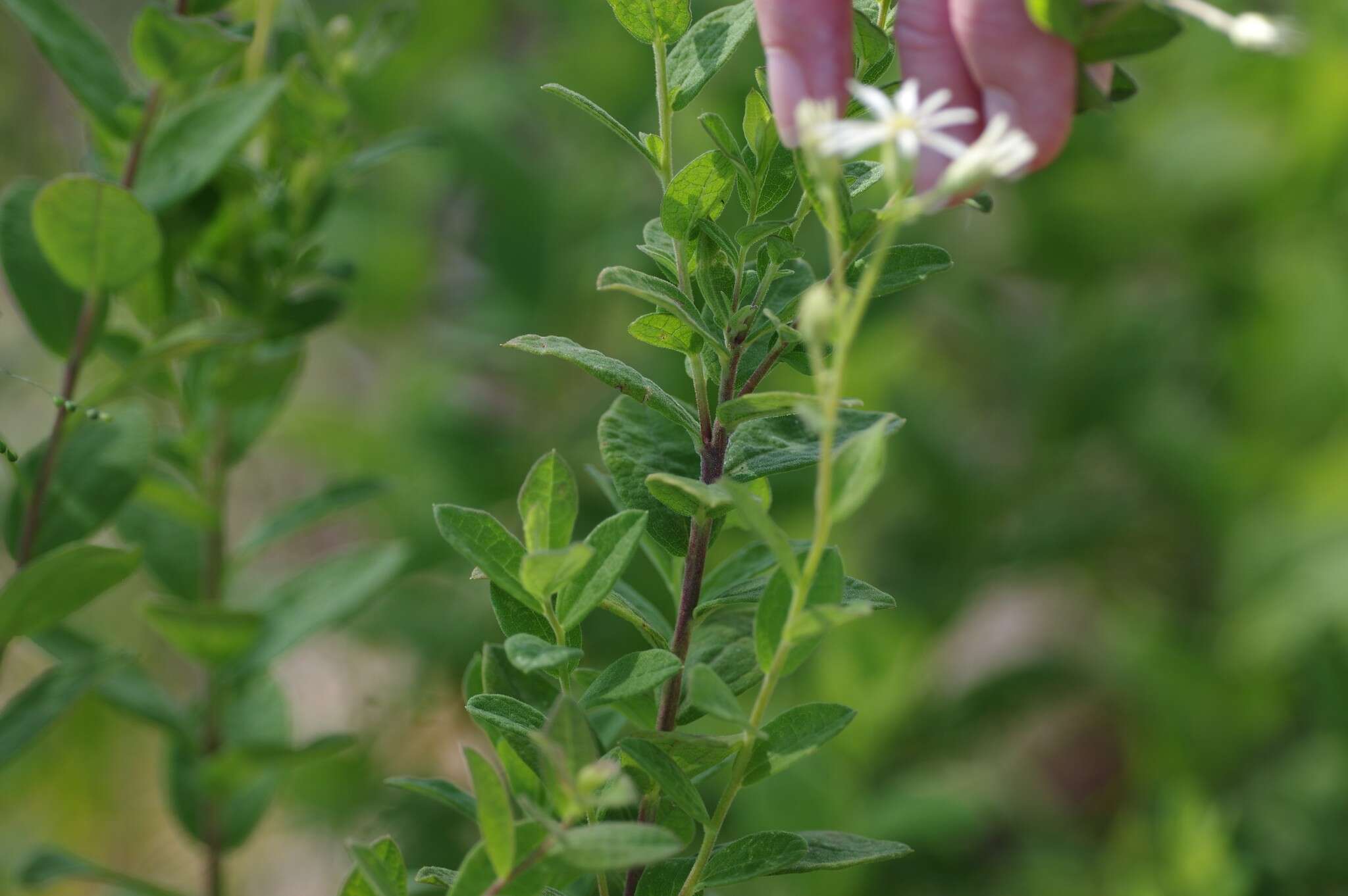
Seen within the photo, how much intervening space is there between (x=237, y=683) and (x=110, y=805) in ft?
1.68

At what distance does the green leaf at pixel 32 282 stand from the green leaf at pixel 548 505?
0.73 feet

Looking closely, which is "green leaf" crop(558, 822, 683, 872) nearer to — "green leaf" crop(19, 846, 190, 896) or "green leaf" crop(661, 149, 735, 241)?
"green leaf" crop(661, 149, 735, 241)

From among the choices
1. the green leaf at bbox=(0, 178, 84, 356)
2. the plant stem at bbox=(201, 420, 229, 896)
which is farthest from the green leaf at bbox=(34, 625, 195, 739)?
the green leaf at bbox=(0, 178, 84, 356)

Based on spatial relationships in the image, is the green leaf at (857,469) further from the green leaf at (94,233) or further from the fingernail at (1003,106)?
the green leaf at (94,233)

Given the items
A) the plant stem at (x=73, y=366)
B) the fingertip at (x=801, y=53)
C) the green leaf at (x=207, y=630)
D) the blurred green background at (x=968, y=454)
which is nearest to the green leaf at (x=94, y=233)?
the plant stem at (x=73, y=366)

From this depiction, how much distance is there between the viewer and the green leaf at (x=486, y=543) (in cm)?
30

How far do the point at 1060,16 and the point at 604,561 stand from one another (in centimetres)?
16

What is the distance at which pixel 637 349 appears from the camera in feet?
2.93

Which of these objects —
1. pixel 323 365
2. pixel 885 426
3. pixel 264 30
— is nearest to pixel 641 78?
pixel 264 30

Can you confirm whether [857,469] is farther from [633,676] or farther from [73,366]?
[73,366]

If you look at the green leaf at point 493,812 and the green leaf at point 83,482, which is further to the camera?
the green leaf at point 83,482

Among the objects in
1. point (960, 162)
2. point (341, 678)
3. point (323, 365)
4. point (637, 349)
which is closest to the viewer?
point (960, 162)

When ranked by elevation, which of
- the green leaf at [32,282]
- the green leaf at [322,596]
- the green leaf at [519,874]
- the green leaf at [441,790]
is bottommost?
the green leaf at [322,596]

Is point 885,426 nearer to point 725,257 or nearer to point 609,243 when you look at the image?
point 725,257
